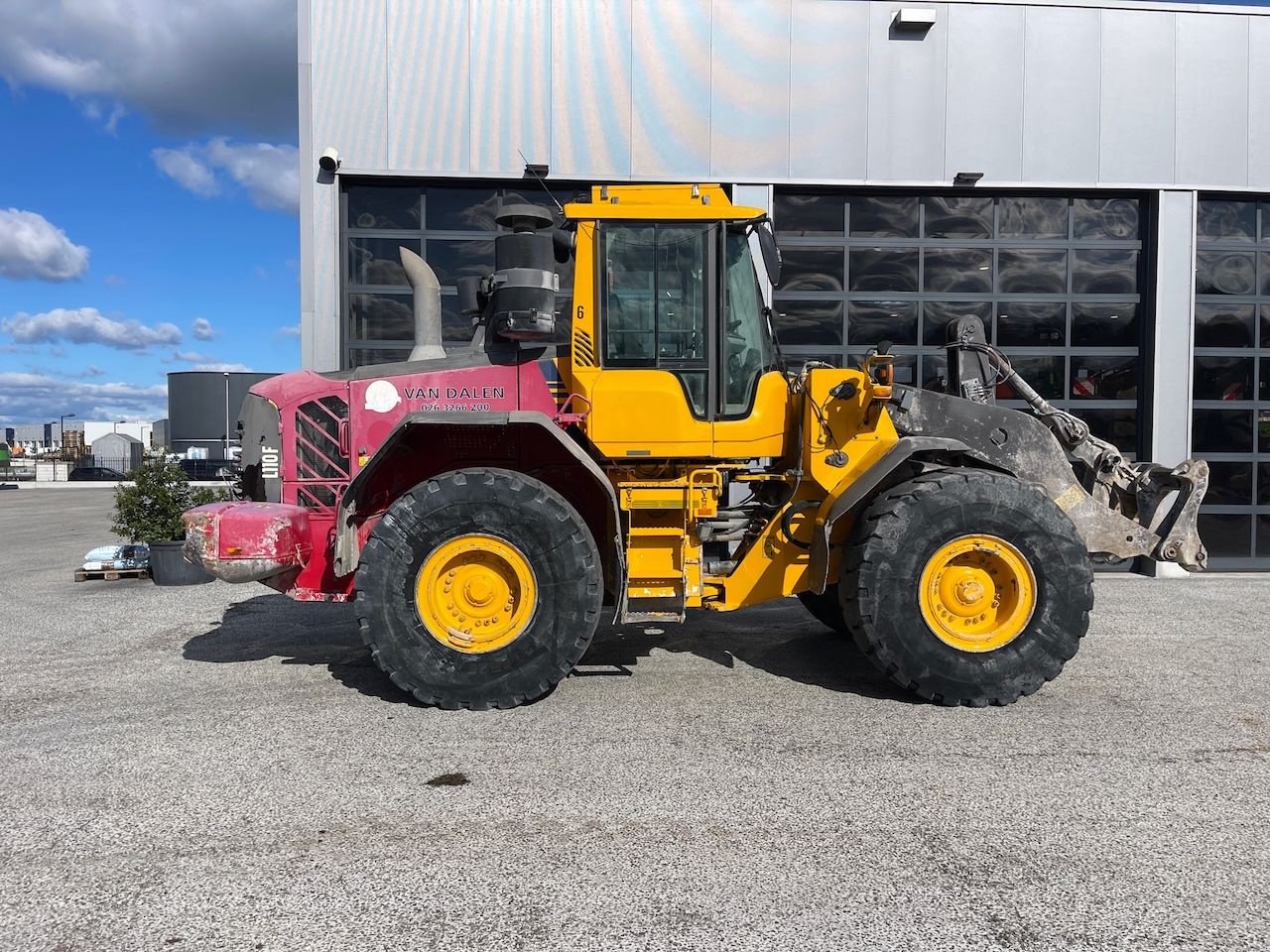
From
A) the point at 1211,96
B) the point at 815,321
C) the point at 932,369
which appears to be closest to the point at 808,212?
the point at 815,321

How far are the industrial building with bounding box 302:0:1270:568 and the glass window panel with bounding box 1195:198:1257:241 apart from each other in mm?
34

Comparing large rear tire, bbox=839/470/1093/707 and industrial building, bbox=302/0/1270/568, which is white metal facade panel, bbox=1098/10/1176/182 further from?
large rear tire, bbox=839/470/1093/707

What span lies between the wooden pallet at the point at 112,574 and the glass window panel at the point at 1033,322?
10.5 metres

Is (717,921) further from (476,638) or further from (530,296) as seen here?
(530,296)

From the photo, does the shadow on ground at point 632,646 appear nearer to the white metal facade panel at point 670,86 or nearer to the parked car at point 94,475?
the white metal facade panel at point 670,86

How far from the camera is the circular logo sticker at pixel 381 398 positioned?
15.2ft

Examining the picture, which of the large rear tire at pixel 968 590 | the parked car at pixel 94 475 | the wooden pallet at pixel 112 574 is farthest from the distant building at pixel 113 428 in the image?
the large rear tire at pixel 968 590

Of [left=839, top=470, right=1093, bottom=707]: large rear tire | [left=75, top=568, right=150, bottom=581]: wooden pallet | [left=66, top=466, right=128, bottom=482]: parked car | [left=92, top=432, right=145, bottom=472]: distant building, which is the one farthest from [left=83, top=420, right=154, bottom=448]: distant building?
[left=839, top=470, right=1093, bottom=707]: large rear tire

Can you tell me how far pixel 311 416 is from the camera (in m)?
4.70

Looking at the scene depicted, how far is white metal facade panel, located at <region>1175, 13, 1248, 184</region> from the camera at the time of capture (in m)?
9.05

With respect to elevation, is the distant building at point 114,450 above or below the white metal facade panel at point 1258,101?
below

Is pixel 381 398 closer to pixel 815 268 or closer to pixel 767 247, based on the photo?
pixel 767 247

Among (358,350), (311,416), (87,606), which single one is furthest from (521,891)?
(358,350)

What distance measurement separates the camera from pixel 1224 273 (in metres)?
9.48
